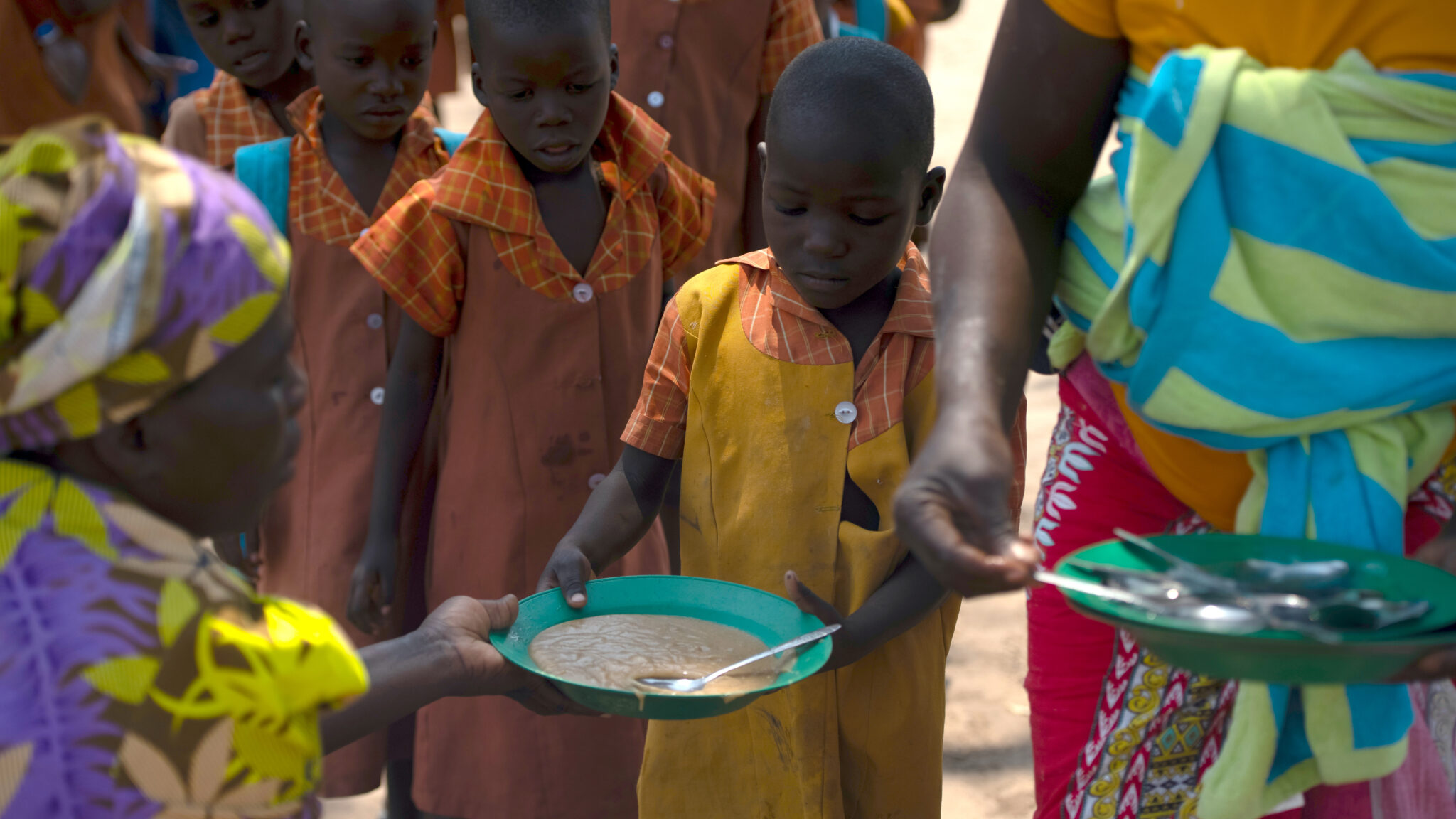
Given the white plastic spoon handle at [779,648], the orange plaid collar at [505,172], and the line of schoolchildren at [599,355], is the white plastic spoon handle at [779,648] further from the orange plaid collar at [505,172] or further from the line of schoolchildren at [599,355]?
the orange plaid collar at [505,172]

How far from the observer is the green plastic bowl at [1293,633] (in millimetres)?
1215

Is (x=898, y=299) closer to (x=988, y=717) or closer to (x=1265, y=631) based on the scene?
(x=1265, y=631)

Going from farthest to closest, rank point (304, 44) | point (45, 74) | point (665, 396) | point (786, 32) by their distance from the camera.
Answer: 1. point (45, 74)
2. point (786, 32)
3. point (304, 44)
4. point (665, 396)

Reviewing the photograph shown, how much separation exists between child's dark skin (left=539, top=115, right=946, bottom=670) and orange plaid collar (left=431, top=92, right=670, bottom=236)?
68 centimetres

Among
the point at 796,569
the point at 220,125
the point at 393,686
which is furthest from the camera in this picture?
the point at 220,125

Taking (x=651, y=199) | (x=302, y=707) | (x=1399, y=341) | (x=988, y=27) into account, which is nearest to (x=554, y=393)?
(x=651, y=199)

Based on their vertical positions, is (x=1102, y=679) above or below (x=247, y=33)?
below

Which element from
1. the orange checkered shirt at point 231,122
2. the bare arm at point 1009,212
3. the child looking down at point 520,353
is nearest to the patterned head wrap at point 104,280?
the bare arm at point 1009,212

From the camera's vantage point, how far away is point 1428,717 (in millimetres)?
1580

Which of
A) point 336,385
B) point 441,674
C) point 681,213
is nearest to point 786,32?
point 681,213

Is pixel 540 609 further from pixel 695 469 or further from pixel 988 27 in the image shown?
pixel 988 27

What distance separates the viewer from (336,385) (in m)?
2.98

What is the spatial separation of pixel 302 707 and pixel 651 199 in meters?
1.74

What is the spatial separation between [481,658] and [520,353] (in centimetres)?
100
